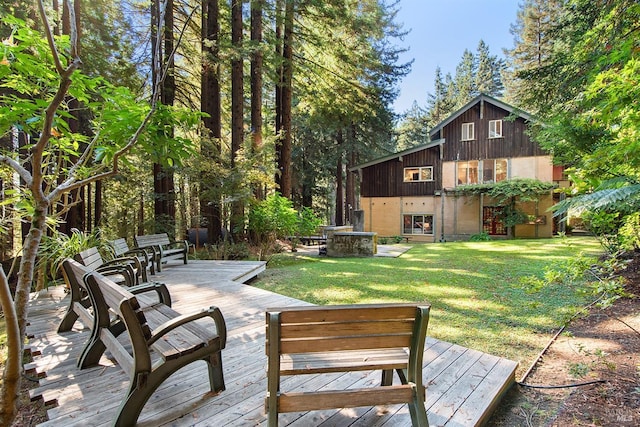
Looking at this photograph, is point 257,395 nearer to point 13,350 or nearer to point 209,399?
point 209,399

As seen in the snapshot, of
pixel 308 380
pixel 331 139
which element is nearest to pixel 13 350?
pixel 308 380

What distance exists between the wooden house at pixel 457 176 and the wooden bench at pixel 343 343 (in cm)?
2011

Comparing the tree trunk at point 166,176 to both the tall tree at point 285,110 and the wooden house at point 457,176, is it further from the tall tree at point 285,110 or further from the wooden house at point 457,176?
the wooden house at point 457,176

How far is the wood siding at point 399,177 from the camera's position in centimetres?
2108

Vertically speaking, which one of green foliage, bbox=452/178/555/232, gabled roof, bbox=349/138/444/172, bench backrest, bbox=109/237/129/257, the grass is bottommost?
the grass

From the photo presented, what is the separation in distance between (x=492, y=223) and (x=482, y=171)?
11.5ft

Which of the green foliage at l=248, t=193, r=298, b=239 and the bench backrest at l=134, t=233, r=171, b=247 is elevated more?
the green foliage at l=248, t=193, r=298, b=239

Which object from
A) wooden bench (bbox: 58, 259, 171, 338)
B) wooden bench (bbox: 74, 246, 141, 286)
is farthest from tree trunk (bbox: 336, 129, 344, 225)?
wooden bench (bbox: 58, 259, 171, 338)

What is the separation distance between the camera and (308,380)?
2648 mm

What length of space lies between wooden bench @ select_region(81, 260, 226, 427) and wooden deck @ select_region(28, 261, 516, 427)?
20cm

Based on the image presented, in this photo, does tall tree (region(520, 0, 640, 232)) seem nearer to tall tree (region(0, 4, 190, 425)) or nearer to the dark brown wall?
tall tree (region(0, 4, 190, 425))

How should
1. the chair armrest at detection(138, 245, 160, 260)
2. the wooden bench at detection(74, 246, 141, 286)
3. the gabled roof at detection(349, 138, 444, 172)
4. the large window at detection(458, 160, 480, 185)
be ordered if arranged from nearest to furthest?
1. the wooden bench at detection(74, 246, 141, 286)
2. the chair armrest at detection(138, 245, 160, 260)
3. the large window at detection(458, 160, 480, 185)
4. the gabled roof at detection(349, 138, 444, 172)

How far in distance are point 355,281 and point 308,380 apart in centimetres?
470

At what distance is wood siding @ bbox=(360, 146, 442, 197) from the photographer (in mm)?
21078
